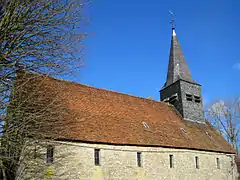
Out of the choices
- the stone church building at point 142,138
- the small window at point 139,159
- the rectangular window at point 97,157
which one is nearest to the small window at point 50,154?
the stone church building at point 142,138

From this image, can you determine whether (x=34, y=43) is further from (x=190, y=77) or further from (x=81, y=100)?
(x=190, y=77)

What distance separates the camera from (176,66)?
2602 cm

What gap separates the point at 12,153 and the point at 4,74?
335cm

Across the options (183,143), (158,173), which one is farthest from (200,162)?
(158,173)

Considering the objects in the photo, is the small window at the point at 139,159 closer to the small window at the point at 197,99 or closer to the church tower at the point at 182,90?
the church tower at the point at 182,90

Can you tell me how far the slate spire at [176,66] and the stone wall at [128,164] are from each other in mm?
7439

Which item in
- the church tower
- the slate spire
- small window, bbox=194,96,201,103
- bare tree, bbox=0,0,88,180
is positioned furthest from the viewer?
the slate spire

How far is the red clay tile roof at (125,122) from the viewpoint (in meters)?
15.8

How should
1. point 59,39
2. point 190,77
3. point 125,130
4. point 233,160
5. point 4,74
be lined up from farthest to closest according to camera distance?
point 190,77
point 233,160
point 125,130
point 59,39
point 4,74

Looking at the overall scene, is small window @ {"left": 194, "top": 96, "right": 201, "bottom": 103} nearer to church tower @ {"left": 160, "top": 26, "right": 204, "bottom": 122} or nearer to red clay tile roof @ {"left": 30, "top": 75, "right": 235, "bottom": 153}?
church tower @ {"left": 160, "top": 26, "right": 204, "bottom": 122}

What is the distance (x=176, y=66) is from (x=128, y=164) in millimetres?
13030

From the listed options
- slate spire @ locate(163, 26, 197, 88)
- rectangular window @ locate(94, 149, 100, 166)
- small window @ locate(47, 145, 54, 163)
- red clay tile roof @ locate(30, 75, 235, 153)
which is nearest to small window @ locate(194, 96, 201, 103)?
slate spire @ locate(163, 26, 197, 88)

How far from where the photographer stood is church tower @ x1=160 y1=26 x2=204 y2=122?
942 inches

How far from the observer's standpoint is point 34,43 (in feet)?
35.1
